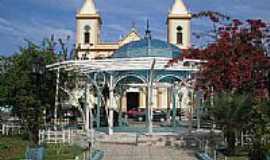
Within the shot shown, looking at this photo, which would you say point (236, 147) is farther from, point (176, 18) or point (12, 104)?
point (176, 18)

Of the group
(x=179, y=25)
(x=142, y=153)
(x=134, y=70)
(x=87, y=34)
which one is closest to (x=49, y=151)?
(x=142, y=153)

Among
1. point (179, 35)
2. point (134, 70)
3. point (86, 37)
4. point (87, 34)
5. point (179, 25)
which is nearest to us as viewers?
point (134, 70)

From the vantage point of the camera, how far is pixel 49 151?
23.2 meters

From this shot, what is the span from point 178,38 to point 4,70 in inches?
1715

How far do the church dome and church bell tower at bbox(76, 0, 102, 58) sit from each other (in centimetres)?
4218

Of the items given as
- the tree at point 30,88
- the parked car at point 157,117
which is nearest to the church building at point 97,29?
the parked car at point 157,117

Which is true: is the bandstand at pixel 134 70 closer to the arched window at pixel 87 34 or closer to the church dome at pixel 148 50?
the church dome at pixel 148 50

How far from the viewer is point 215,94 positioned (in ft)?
79.5

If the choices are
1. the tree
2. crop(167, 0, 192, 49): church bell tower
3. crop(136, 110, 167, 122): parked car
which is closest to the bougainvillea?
the tree

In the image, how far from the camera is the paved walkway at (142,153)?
2167 cm

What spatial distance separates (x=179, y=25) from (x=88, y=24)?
11.9 meters

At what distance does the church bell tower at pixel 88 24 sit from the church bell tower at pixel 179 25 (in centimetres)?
959

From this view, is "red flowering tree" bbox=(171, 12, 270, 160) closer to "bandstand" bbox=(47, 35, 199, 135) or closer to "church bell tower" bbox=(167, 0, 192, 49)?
"bandstand" bbox=(47, 35, 199, 135)

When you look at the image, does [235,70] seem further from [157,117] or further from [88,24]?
[88,24]
